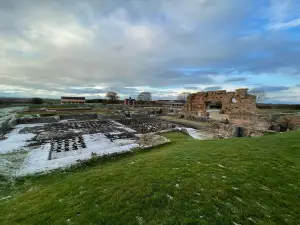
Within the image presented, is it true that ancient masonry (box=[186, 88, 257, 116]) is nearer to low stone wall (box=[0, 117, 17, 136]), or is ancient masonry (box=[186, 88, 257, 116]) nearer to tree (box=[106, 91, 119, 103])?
low stone wall (box=[0, 117, 17, 136])

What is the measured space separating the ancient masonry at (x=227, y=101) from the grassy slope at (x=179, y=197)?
18630mm

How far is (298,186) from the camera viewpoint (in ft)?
17.6

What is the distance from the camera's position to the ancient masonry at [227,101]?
23869 millimetres

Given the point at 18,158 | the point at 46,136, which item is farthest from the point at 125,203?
the point at 46,136

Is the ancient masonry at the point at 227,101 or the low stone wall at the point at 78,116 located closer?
Result: the ancient masonry at the point at 227,101

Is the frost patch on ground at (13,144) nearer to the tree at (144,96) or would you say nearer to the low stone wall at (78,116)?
the low stone wall at (78,116)

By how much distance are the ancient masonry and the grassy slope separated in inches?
733

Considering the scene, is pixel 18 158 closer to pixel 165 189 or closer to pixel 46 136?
pixel 46 136

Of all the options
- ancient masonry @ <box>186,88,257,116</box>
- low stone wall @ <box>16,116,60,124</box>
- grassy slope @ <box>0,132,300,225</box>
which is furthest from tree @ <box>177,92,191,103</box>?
grassy slope @ <box>0,132,300,225</box>

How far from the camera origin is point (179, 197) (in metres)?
4.52

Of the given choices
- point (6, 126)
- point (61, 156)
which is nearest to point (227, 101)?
point (61, 156)

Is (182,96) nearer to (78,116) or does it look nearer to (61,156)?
(78,116)

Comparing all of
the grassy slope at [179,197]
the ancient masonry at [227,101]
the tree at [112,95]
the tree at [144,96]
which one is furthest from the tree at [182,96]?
the grassy slope at [179,197]

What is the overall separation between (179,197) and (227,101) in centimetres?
2616
